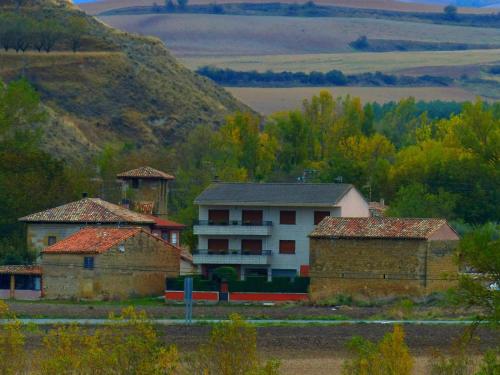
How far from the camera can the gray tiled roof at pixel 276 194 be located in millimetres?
88125

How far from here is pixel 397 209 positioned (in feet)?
323

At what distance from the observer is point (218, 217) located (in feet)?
295

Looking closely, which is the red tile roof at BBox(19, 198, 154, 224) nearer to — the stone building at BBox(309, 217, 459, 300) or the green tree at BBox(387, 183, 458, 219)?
the stone building at BBox(309, 217, 459, 300)

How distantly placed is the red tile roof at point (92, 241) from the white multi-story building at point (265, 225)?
495 cm

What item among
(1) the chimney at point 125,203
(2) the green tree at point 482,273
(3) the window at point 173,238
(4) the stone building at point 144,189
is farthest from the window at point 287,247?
(2) the green tree at point 482,273

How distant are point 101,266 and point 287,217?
11.0 m

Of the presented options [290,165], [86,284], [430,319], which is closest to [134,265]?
[86,284]

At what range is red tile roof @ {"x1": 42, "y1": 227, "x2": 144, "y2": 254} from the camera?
3209 inches

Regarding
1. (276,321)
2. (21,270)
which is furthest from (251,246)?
(276,321)

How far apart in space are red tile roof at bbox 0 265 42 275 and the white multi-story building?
8029 millimetres

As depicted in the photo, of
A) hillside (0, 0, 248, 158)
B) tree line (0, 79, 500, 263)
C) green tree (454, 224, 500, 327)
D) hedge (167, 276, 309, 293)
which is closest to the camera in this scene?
green tree (454, 224, 500, 327)

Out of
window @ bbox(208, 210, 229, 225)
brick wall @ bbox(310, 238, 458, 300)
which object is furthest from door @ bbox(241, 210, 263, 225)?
brick wall @ bbox(310, 238, 458, 300)

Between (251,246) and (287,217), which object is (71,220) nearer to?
(251,246)

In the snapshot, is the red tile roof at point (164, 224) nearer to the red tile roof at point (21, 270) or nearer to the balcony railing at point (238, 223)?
the balcony railing at point (238, 223)
